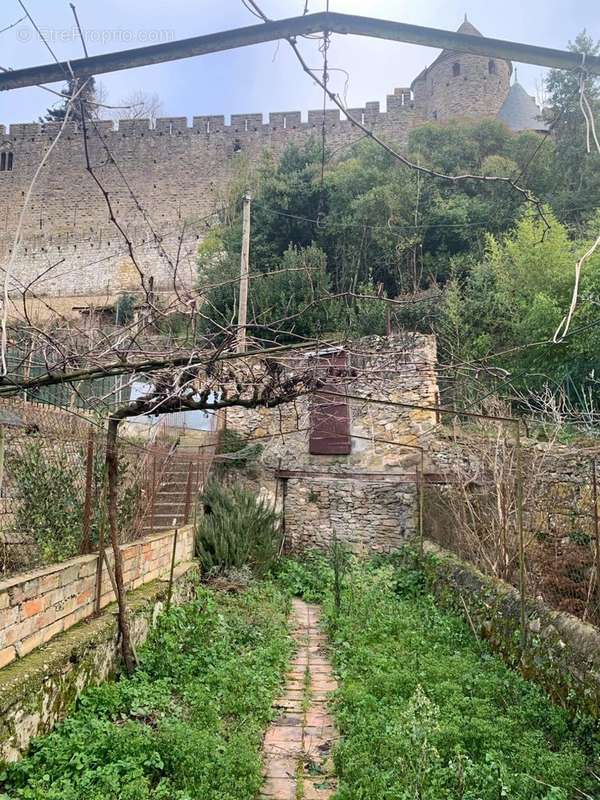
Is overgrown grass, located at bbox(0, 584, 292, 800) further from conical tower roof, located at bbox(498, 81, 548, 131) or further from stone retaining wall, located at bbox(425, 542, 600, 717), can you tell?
conical tower roof, located at bbox(498, 81, 548, 131)

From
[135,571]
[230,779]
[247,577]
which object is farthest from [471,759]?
[247,577]

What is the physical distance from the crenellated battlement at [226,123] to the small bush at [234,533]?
20588 millimetres

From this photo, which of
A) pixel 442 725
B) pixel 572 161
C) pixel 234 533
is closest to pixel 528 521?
pixel 442 725

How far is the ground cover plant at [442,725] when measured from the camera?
2680mm

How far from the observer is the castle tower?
2334 centimetres

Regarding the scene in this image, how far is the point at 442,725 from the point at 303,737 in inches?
35.1

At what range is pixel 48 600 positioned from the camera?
339cm

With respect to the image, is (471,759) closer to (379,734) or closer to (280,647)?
(379,734)

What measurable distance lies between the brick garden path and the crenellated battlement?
24.2 meters

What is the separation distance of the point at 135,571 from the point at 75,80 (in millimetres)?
4177

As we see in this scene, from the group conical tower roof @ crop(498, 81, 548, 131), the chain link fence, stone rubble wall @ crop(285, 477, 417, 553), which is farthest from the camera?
conical tower roof @ crop(498, 81, 548, 131)

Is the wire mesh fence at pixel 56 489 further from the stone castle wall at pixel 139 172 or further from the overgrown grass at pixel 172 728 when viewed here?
the stone castle wall at pixel 139 172

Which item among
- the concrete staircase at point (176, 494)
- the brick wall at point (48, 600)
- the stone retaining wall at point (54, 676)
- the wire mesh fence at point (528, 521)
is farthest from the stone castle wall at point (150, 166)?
the stone retaining wall at point (54, 676)

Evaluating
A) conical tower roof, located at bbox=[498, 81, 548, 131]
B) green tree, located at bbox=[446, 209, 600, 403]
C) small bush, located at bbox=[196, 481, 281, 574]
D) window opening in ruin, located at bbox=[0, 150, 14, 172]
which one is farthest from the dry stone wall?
window opening in ruin, located at bbox=[0, 150, 14, 172]
